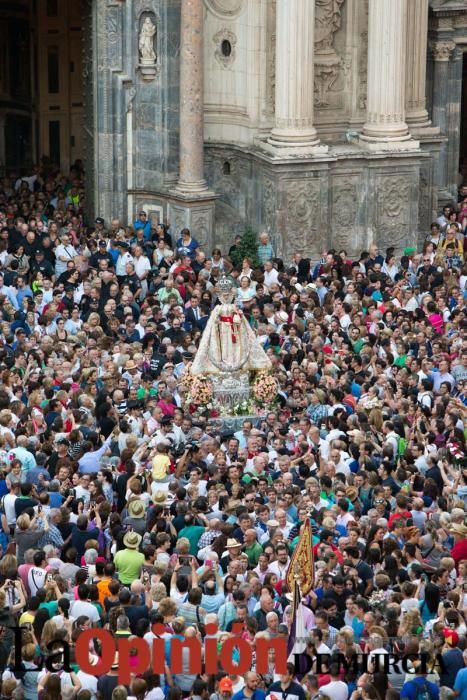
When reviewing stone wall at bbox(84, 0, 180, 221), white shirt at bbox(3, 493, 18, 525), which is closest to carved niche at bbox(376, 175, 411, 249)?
stone wall at bbox(84, 0, 180, 221)

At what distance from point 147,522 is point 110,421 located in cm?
358

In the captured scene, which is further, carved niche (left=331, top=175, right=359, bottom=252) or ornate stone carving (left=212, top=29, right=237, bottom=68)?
ornate stone carving (left=212, top=29, right=237, bottom=68)

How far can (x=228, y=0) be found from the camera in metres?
36.1

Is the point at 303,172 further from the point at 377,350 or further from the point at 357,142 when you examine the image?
the point at 377,350

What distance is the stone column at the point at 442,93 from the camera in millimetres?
38719

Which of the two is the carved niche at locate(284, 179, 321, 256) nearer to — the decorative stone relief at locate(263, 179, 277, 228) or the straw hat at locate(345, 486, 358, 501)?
the decorative stone relief at locate(263, 179, 277, 228)

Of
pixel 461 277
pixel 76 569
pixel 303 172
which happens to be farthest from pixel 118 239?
pixel 76 569

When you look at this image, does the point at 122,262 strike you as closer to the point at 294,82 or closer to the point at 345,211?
the point at 294,82

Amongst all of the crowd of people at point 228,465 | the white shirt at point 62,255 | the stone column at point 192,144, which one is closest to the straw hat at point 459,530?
the crowd of people at point 228,465

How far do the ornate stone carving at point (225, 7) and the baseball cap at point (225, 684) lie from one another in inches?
826

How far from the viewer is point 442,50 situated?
38781 mm

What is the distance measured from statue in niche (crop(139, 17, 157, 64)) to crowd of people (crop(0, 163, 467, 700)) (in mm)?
3252

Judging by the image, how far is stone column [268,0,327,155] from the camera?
34.7 m

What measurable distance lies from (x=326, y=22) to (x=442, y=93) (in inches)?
160
